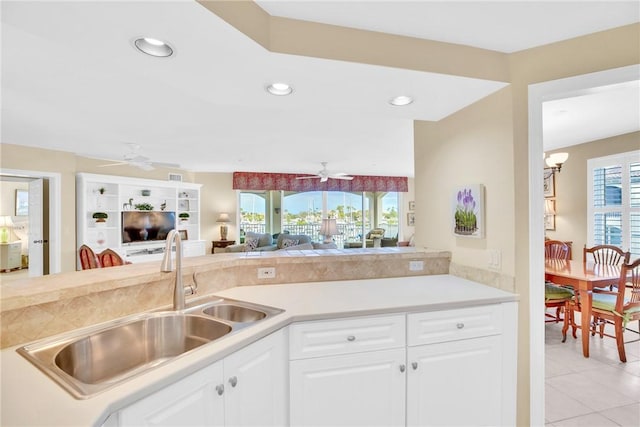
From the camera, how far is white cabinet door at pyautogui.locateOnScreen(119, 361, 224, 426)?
95 centimetres

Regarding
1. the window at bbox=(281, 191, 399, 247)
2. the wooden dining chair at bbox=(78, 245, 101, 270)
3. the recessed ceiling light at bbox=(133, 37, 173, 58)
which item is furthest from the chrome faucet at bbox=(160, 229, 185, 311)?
the window at bbox=(281, 191, 399, 247)

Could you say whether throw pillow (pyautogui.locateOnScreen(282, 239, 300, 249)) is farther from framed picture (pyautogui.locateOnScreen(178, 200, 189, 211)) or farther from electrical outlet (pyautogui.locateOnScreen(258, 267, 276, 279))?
electrical outlet (pyautogui.locateOnScreen(258, 267, 276, 279))

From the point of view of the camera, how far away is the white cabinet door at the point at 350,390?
1535mm

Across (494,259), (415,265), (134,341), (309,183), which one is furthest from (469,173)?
(309,183)

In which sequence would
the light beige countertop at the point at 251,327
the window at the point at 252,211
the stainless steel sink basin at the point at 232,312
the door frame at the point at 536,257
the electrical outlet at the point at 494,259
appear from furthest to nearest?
the window at the point at 252,211, the electrical outlet at the point at 494,259, the door frame at the point at 536,257, the stainless steel sink basin at the point at 232,312, the light beige countertop at the point at 251,327

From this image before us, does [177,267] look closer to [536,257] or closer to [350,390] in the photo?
[350,390]

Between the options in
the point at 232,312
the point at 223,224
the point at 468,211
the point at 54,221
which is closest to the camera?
the point at 232,312

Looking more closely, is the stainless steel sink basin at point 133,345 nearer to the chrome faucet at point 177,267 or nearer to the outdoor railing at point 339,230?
the chrome faucet at point 177,267

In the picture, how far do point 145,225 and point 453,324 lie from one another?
21.9 ft

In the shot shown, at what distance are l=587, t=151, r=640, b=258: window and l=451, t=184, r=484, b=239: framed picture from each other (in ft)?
11.9

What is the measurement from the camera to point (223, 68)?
62.7 inches

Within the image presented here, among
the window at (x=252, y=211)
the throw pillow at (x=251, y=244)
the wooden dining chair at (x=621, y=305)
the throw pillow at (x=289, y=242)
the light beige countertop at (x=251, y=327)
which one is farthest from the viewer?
the window at (x=252, y=211)

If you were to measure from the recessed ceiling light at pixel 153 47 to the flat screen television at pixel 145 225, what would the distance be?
5.90 metres

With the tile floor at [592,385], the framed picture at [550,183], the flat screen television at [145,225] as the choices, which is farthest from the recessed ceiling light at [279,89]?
the flat screen television at [145,225]
